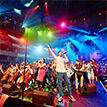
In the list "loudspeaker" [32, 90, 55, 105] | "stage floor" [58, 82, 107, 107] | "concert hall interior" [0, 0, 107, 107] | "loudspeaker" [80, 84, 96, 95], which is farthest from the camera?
"loudspeaker" [80, 84, 96, 95]

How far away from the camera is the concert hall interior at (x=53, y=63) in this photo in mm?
2318

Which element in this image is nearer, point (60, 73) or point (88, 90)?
point (60, 73)

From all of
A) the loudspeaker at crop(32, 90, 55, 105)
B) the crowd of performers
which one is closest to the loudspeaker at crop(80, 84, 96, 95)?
the crowd of performers

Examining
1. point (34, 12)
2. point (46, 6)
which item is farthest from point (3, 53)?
point (46, 6)

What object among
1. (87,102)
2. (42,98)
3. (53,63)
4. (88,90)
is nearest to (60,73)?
(42,98)

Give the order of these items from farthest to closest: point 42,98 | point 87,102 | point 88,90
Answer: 1. point 88,90
2. point 87,102
3. point 42,98

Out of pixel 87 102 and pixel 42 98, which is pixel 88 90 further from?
pixel 42 98

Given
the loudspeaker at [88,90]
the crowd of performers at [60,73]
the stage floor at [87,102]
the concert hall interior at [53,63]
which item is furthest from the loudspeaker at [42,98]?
the loudspeaker at [88,90]

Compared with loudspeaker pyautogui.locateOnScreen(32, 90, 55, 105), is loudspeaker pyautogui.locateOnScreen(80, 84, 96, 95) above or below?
below

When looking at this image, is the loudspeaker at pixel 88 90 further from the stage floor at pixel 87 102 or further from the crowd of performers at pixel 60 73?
the crowd of performers at pixel 60 73

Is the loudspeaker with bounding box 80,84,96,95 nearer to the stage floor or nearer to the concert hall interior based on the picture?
the concert hall interior

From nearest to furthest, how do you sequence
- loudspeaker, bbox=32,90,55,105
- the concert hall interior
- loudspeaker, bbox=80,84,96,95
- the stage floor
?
loudspeaker, bbox=32,90,55,105, the stage floor, the concert hall interior, loudspeaker, bbox=80,84,96,95

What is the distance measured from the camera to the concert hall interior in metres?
2.32

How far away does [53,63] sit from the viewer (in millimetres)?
6223
